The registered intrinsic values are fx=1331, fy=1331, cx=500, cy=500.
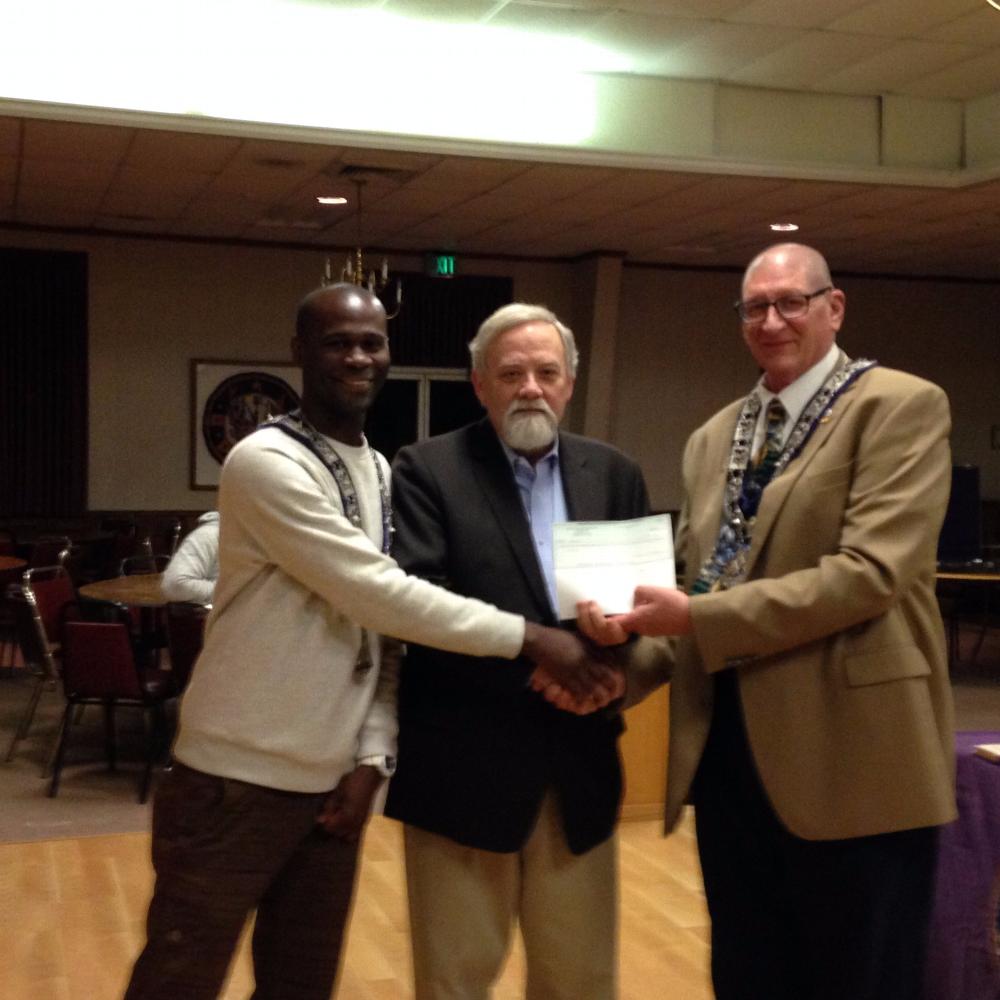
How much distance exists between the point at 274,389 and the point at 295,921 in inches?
382

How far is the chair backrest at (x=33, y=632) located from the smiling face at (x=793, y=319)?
4.68 m

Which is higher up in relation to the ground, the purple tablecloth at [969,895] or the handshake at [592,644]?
the handshake at [592,644]

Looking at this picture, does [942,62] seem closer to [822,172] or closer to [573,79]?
[822,172]

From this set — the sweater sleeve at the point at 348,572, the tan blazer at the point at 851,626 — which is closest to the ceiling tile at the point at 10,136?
the sweater sleeve at the point at 348,572

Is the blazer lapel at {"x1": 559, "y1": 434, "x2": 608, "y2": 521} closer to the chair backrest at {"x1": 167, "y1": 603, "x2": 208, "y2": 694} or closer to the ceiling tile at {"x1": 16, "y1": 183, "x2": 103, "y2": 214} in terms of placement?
the chair backrest at {"x1": 167, "y1": 603, "x2": 208, "y2": 694}

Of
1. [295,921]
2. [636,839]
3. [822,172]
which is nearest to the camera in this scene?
[295,921]

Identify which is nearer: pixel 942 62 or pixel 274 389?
pixel 942 62

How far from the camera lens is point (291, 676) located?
2236 millimetres

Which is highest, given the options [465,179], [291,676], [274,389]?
[465,179]

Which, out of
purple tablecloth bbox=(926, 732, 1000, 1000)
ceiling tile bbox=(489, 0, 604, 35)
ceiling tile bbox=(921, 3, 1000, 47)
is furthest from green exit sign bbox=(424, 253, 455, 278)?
purple tablecloth bbox=(926, 732, 1000, 1000)

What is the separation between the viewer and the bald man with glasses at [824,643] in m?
2.27

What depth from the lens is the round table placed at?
6.24m

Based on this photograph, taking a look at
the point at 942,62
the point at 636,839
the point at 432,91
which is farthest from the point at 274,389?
the point at 636,839

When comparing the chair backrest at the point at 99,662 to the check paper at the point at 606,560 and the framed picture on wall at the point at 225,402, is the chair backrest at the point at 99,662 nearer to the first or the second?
Answer: the check paper at the point at 606,560
